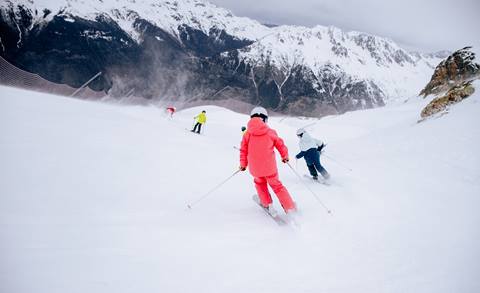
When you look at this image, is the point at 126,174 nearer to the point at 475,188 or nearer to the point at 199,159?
the point at 199,159

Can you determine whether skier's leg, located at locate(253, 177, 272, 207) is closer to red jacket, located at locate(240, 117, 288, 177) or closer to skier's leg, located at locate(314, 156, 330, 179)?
red jacket, located at locate(240, 117, 288, 177)

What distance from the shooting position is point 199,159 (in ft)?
31.3

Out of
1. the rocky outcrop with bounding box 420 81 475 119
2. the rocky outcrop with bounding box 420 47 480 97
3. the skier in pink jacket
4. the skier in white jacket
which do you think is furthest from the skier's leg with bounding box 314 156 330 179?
the rocky outcrop with bounding box 420 47 480 97

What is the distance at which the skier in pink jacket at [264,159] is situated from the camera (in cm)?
554

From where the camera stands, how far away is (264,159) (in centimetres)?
556

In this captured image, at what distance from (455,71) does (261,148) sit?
183 feet

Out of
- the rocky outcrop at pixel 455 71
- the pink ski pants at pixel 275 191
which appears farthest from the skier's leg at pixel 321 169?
the rocky outcrop at pixel 455 71

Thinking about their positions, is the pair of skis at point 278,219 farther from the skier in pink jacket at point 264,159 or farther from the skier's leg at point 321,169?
the skier's leg at point 321,169

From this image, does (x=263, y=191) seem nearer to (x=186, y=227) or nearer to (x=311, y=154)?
(x=186, y=227)

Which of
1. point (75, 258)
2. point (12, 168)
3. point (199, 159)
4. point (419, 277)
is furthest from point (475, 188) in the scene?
point (12, 168)

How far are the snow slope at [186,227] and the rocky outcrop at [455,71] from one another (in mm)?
46461

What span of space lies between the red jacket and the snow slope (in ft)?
2.79

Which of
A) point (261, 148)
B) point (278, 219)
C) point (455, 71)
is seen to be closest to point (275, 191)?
point (278, 219)

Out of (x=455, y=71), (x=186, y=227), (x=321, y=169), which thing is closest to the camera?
(x=186, y=227)
